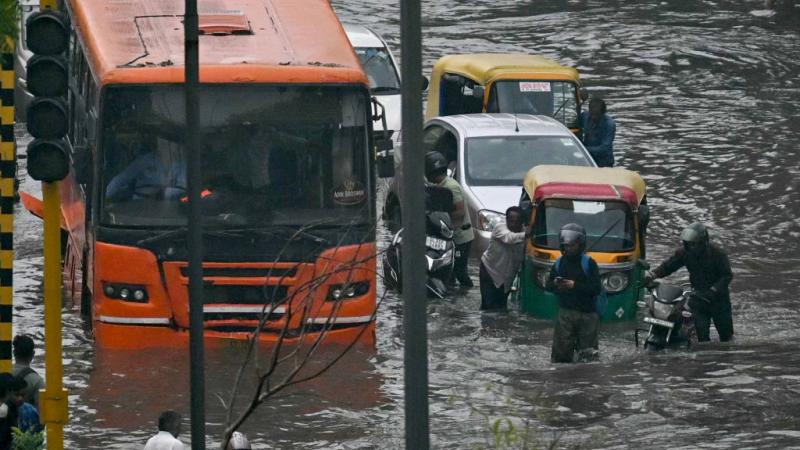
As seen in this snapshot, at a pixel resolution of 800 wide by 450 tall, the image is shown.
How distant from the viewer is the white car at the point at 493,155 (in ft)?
66.1

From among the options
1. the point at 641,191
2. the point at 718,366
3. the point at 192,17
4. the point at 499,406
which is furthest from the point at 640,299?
the point at 192,17

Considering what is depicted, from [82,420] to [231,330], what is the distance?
1.68m

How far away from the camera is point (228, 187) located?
1514cm

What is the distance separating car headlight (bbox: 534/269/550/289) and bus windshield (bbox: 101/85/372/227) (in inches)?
116

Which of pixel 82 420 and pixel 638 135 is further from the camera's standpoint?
pixel 638 135

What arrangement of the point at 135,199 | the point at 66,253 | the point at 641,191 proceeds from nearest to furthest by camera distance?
the point at 135,199 → the point at 641,191 → the point at 66,253

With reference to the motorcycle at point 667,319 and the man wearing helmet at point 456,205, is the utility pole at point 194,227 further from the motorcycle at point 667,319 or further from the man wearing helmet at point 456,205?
the man wearing helmet at point 456,205

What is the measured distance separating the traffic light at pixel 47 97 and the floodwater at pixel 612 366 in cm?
286

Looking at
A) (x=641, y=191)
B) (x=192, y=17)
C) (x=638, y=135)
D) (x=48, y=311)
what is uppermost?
(x=192, y=17)

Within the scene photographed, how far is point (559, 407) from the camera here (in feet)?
46.6

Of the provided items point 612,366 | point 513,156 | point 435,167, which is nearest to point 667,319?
point 612,366

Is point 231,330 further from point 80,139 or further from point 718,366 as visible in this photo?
point 718,366

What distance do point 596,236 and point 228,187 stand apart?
433cm

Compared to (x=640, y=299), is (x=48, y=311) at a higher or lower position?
higher
